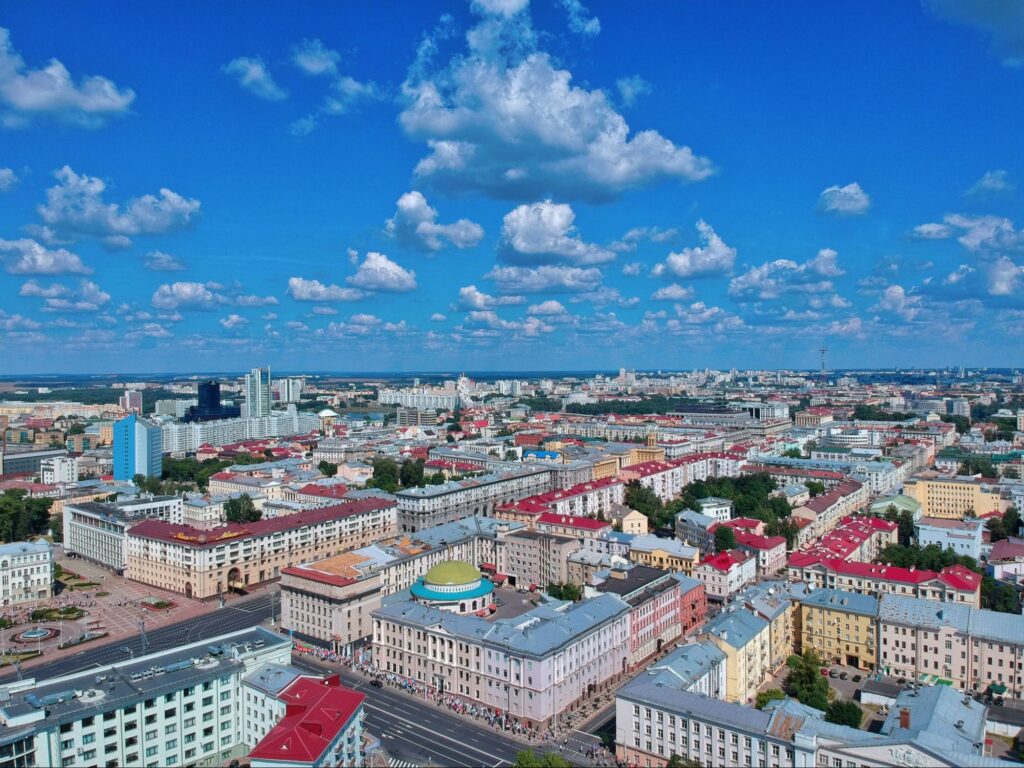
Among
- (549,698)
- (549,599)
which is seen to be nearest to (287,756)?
(549,698)

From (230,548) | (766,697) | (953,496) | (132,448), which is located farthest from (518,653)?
(132,448)

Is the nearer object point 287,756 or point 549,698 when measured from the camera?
point 287,756

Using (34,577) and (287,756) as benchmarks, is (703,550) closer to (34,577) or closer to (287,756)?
(287,756)

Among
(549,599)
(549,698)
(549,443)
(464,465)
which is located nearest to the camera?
(549,698)

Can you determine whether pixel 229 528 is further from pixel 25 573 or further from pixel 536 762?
pixel 536 762

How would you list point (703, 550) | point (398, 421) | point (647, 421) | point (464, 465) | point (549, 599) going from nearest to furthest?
point (549, 599)
point (703, 550)
point (464, 465)
point (647, 421)
point (398, 421)

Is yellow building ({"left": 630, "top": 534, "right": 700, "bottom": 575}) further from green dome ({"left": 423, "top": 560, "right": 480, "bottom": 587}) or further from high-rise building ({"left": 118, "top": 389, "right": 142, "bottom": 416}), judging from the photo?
high-rise building ({"left": 118, "top": 389, "right": 142, "bottom": 416})

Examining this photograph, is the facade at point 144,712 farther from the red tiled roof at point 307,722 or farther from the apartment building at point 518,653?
the apartment building at point 518,653

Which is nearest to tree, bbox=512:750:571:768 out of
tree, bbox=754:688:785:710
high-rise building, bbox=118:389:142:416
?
tree, bbox=754:688:785:710

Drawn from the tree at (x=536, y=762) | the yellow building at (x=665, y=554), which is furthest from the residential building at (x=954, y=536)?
the tree at (x=536, y=762)
